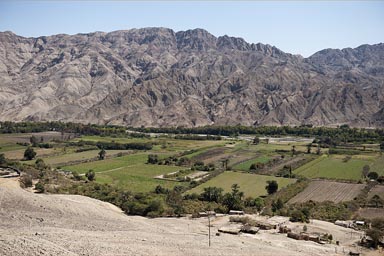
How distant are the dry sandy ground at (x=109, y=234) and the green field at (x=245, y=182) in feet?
56.1

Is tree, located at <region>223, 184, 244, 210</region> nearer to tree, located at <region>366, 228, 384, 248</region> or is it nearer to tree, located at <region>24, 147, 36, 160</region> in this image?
tree, located at <region>366, 228, 384, 248</region>

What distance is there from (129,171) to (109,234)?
44613 millimetres

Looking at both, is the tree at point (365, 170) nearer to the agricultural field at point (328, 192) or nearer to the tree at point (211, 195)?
the agricultural field at point (328, 192)

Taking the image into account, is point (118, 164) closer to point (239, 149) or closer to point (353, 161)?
point (239, 149)

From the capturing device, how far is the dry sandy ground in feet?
86.8

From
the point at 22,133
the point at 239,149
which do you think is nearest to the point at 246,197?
the point at 239,149

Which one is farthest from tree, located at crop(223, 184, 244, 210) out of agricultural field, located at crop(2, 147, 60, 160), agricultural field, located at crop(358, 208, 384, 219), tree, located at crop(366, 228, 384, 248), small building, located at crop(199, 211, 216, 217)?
agricultural field, located at crop(2, 147, 60, 160)

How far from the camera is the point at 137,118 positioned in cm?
19738

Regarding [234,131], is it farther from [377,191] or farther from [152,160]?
[377,191]

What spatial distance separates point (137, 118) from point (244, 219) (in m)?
159

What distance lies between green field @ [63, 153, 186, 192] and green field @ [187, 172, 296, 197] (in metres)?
5.91

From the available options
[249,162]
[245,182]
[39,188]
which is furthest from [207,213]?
[249,162]

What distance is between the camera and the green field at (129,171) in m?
65.3

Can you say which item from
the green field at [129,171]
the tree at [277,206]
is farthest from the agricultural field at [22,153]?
the tree at [277,206]
